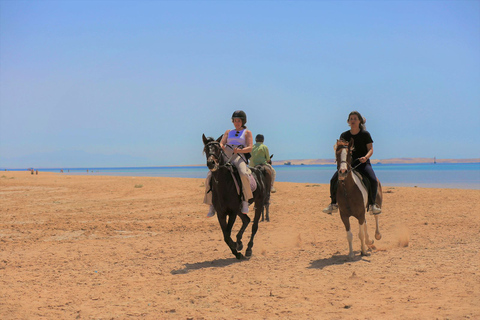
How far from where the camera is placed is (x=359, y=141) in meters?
8.88

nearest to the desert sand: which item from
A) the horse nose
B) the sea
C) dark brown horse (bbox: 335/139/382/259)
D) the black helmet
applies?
dark brown horse (bbox: 335/139/382/259)

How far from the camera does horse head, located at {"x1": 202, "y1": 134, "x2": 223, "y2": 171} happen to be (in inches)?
308

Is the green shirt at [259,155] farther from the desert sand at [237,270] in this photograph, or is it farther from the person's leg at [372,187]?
the person's leg at [372,187]

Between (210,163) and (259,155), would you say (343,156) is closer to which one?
(210,163)

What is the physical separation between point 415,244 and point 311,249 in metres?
2.43

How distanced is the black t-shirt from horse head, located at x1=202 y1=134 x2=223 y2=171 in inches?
108

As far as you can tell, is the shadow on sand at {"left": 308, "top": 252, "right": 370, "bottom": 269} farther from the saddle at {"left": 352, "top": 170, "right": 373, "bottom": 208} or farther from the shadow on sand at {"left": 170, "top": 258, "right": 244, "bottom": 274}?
the shadow on sand at {"left": 170, "top": 258, "right": 244, "bottom": 274}

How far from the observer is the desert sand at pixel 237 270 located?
18.4 ft

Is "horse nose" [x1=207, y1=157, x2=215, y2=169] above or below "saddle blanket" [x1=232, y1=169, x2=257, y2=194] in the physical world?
above

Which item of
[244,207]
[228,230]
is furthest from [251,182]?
A: [228,230]

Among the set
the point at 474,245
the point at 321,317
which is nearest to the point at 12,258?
the point at 321,317

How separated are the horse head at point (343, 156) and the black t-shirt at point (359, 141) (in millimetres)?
741

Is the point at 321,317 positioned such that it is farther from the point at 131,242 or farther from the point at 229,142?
the point at 131,242

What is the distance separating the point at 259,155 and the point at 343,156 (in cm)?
549
